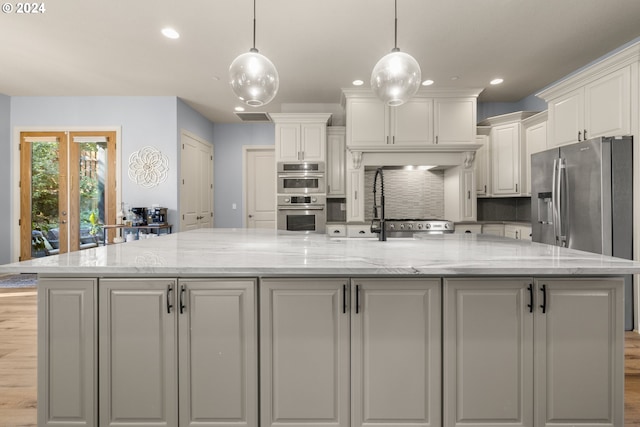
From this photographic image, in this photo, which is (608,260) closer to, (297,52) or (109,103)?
(297,52)

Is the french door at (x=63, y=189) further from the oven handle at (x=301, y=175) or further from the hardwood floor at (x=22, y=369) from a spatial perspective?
the oven handle at (x=301, y=175)

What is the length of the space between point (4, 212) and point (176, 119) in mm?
2969

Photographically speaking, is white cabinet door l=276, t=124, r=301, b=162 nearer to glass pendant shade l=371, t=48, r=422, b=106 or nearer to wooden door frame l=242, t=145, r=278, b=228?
wooden door frame l=242, t=145, r=278, b=228

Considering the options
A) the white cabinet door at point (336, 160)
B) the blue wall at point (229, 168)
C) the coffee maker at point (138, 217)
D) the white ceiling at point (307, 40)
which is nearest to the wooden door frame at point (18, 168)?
the coffee maker at point (138, 217)

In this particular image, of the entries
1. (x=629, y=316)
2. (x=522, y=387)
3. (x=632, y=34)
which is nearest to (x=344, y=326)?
(x=522, y=387)

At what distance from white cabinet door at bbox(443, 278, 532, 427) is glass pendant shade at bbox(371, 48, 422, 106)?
1137 mm

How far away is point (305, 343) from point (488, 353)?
78 centimetres

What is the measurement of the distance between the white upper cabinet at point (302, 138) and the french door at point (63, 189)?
8.84 feet

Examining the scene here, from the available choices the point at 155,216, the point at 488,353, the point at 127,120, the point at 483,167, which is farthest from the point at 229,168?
the point at 488,353

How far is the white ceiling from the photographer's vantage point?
116 inches

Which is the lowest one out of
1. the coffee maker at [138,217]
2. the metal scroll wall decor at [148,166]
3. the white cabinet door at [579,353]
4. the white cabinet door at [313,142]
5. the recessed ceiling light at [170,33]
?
the white cabinet door at [579,353]

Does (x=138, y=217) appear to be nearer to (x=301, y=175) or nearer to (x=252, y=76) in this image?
(x=301, y=175)

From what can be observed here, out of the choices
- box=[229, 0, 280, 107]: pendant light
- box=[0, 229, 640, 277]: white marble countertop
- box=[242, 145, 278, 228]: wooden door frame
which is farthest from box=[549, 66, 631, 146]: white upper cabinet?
box=[242, 145, 278, 228]: wooden door frame

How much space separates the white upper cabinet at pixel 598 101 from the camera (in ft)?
9.86
